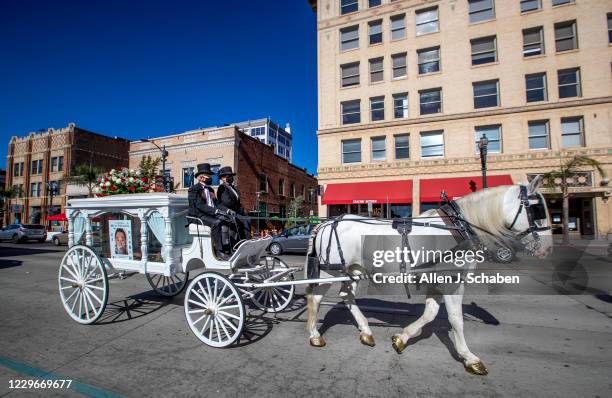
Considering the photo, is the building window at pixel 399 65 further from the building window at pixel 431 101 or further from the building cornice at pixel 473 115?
the building cornice at pixel 473 115

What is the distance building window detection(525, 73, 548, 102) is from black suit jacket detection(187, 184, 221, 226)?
20545 mm

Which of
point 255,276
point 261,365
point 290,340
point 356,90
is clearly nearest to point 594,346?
point 290,340

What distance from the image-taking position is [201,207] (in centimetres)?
439

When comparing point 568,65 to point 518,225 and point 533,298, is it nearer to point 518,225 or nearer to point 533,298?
point 533,298

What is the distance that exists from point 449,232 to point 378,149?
57.1 ft

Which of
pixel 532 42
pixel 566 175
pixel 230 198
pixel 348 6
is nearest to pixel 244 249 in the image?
pixel 230 198

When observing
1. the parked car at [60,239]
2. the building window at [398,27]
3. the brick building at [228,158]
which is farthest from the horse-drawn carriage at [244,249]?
the building window at [398,27]

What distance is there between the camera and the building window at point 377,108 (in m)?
20.3

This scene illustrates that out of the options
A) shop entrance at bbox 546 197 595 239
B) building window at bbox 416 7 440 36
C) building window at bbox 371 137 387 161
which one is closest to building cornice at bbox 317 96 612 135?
building window at bbox 371 137 387 161

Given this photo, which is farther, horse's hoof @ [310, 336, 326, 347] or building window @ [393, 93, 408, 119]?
building window @ [393, 93, 408, 119]

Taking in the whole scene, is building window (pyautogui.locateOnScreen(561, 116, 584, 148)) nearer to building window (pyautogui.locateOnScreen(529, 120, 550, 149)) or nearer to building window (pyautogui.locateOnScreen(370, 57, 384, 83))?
building window (pyautogui.locateOnScreen(529, 120, 550, 149))

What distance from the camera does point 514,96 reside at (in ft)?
57.7

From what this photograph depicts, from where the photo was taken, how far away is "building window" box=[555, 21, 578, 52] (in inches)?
679

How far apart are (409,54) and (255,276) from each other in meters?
19.9
